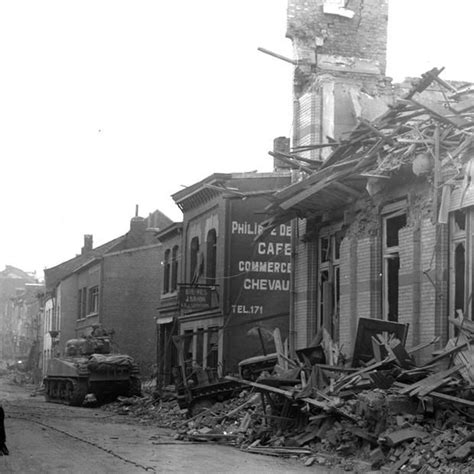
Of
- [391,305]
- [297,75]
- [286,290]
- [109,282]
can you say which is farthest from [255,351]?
[109,282]

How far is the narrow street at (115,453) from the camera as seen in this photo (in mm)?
13227

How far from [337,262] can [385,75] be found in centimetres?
609

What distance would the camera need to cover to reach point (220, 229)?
102ft

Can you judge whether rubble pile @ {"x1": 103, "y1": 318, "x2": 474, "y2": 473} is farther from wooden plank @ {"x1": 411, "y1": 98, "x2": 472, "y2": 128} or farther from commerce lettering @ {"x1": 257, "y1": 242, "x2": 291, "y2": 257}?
commerce lettering @ {"x1": 257, "y1": 242, "x2": 291, "y2": 257}

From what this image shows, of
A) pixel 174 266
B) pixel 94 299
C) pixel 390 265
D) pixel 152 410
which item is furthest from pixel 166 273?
pixel 390 265

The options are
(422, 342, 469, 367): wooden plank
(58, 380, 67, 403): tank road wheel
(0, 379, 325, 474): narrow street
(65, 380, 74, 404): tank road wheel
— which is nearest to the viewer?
(0, 379, 325, 474): narrow street

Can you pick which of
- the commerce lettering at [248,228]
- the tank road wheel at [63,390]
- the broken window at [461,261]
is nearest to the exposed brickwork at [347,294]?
the broken window at [461,261]

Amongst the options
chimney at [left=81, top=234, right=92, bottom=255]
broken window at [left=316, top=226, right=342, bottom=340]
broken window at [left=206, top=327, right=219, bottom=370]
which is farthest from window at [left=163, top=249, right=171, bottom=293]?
chimney at [left=81, top=234, right=92, bottom=255]

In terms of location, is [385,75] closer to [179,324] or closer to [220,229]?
[220,229]

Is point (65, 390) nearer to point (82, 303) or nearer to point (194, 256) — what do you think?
point (194, 256)

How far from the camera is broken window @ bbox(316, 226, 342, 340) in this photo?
65.2 ft

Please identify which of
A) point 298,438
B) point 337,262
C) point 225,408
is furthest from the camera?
point 225,408

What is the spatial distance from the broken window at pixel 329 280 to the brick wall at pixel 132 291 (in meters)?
29.1

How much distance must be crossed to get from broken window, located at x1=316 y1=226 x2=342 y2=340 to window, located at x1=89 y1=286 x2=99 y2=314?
31682mm
